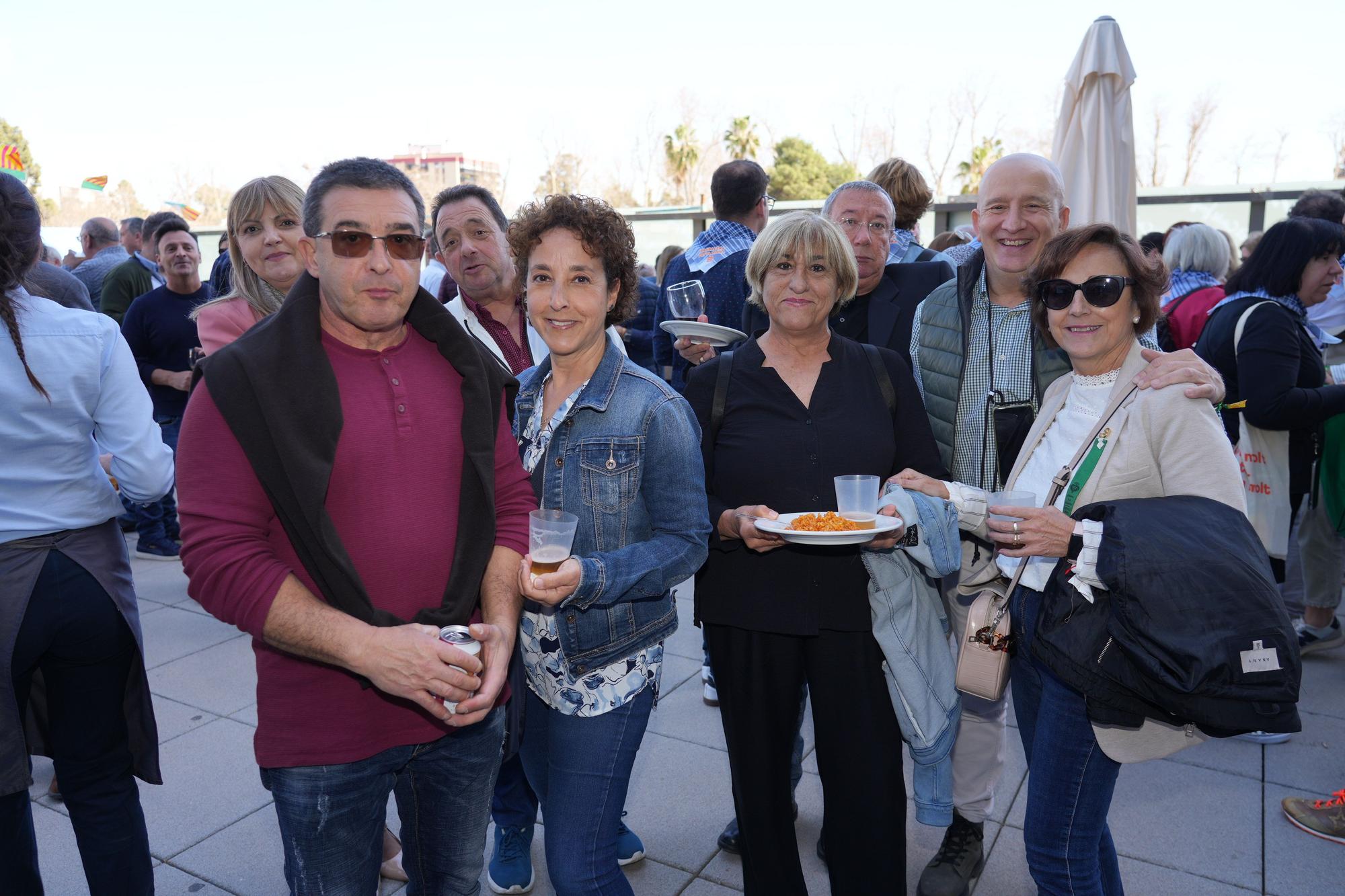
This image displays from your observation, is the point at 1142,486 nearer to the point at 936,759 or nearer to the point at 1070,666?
the point at 1070,666

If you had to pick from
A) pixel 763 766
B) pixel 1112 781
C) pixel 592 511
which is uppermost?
pixel 592 511

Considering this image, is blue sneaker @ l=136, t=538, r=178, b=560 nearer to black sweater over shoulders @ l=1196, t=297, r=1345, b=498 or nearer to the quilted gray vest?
the quilted gray vest

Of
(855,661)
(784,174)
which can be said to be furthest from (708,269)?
(784,174)

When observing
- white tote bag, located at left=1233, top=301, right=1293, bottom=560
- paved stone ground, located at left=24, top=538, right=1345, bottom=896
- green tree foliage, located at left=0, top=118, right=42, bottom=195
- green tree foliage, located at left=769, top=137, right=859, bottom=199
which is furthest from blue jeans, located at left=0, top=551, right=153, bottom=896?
green tree foliage, located at left=0, top=118, right=42, bottom=195

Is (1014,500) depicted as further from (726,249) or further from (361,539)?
(726,249)

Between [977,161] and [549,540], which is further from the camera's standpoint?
[977,161]

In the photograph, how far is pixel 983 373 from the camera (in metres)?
3.12

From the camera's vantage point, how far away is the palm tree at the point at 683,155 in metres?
52.0

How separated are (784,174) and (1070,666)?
150 feet

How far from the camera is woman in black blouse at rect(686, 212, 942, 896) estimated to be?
2781 mm

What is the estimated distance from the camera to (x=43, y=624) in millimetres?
2424

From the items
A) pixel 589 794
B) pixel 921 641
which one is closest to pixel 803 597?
pixel 921 641

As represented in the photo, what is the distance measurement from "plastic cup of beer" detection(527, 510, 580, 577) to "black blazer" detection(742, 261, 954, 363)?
191 centimetres

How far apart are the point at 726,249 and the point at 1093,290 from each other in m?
2.72
